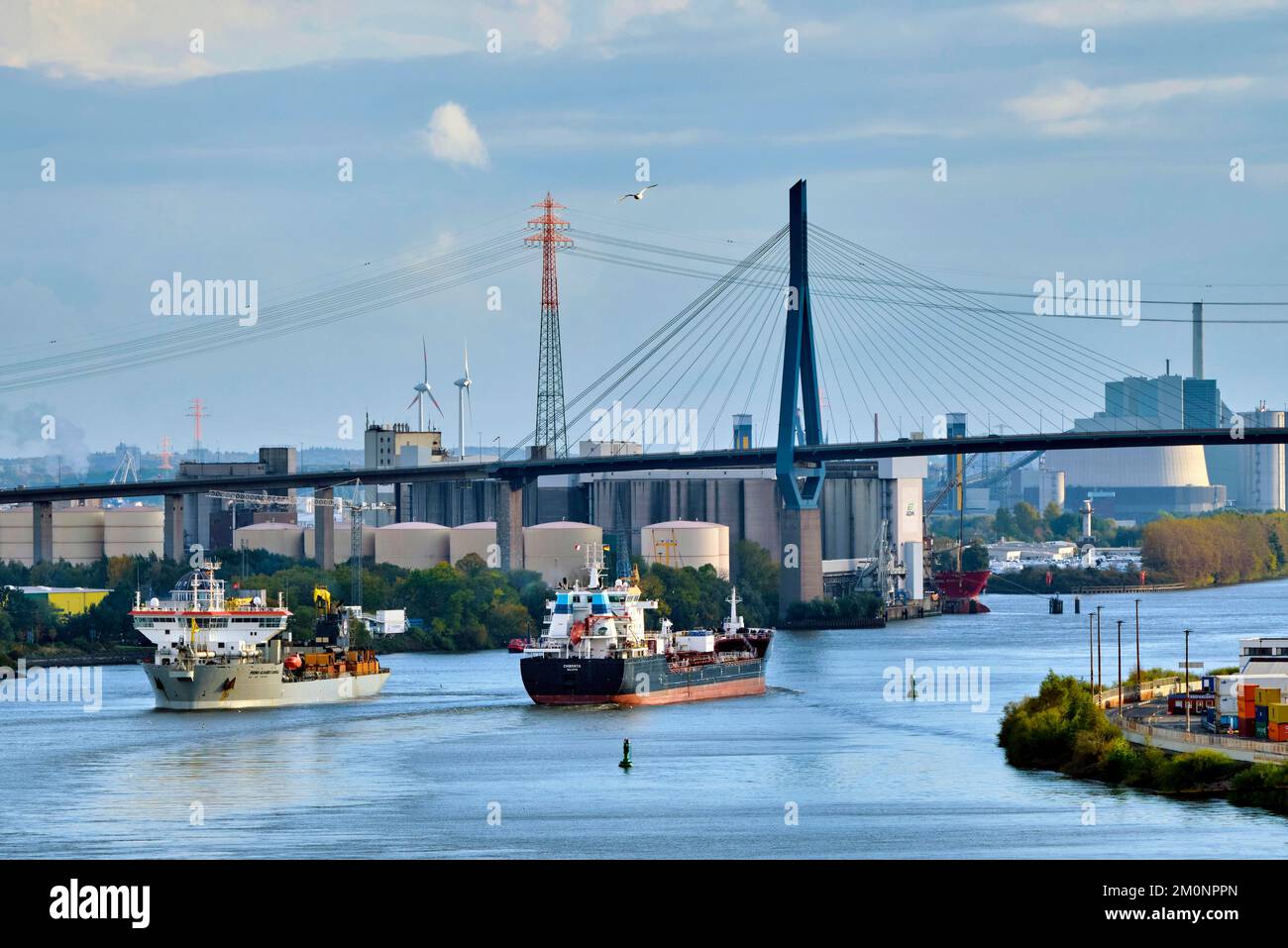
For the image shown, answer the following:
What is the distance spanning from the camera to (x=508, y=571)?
67312mm

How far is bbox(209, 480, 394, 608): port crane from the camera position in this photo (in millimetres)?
61719

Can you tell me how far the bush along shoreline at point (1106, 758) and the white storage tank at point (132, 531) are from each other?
5273 centimetres

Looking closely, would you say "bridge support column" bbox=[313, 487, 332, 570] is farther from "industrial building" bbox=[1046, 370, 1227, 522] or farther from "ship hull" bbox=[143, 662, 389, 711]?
"industrial building" bbox=[1046, 370, 1227, 522]

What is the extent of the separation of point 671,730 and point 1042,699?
6374 mm

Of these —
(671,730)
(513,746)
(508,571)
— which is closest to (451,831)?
(513,746)

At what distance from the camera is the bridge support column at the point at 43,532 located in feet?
230

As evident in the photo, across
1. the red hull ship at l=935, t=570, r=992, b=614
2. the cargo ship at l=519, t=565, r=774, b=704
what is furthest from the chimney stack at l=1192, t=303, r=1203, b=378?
the cargo ship at l=519, t=565, r=774, b=704

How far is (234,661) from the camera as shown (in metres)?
39.1

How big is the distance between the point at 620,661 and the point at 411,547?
35.6 m

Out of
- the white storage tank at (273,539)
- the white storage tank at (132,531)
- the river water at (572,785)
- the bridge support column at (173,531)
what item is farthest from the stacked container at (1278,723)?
the white storage tank at (132,531)

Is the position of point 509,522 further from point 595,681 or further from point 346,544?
point 595,681

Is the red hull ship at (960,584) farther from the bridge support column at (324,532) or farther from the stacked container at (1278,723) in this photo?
the stacked container at (1278,723)

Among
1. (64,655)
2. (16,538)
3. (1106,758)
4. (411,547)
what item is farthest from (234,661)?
(16,538)

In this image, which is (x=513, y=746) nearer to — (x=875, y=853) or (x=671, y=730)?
(x=671, y=730)
